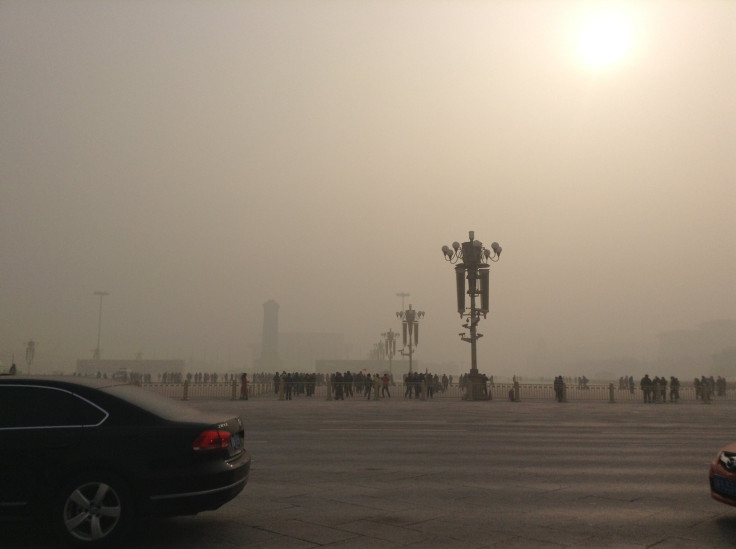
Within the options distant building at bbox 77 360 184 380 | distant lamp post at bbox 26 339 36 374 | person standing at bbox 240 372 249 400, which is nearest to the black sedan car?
person standing at bbox 240 372 249 400

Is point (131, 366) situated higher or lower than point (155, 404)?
lower

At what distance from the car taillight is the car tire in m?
0.69

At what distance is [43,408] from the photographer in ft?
19.2

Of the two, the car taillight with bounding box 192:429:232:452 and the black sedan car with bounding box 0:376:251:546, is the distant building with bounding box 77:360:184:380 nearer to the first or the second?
the black sedan car with bounding box 0:376:251:546

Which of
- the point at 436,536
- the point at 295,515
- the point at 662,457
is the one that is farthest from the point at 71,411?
the point at 662,457

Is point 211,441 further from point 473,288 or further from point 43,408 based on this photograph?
point 473,288

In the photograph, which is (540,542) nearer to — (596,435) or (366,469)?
(366,469)

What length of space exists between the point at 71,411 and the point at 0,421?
61 centimetres

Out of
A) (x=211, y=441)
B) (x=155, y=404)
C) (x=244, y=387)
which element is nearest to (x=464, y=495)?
(x=211, y=441)

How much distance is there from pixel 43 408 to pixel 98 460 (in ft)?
Answer: 2.69

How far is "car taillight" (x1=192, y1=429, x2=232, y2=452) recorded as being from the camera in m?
5.78

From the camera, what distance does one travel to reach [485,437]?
1519cm

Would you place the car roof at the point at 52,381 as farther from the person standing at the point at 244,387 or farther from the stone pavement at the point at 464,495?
the person standing at the point at 244,387

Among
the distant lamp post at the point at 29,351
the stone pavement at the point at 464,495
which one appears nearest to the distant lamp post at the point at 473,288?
the stone pavement at the point at 464,495
